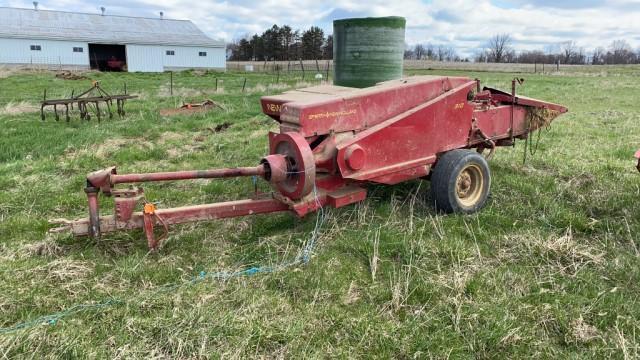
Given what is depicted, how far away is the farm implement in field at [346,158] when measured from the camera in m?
3.98

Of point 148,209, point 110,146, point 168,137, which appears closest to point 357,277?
point 148,209

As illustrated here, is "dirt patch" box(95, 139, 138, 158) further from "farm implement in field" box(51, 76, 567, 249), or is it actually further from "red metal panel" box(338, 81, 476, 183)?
"red metal panel" box(338, 81, 476, 183)

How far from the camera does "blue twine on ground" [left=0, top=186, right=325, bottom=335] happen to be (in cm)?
311

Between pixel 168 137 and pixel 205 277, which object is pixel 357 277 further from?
pixel 168 137

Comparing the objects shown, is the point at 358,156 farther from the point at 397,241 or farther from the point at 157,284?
the point at 157,284

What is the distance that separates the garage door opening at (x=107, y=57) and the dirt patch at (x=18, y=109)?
30.6 m

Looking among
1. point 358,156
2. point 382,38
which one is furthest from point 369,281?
point 382,38

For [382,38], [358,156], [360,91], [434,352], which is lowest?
[434,352]

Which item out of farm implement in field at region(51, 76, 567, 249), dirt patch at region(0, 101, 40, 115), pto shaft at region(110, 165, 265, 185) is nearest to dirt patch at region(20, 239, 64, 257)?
farm implement in field at region(51, 76, 567, 249)

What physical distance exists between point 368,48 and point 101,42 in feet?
131

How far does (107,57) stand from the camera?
4600cm

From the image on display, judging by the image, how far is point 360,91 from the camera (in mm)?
4688

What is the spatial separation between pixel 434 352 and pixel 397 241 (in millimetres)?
1393

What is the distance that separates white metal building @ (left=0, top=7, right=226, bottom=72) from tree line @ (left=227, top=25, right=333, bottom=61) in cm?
2446
